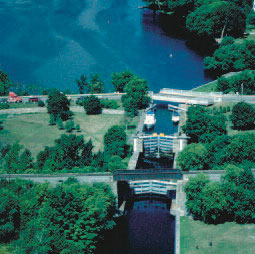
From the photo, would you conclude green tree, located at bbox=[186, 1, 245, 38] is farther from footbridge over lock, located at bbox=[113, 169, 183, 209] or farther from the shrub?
footbridge over lock, located at bbox=[113, 169, 183, 209]

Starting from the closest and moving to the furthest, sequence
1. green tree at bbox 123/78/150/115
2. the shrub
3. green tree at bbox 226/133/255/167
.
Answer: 1. green tree at bbox 226/133/255/167
2. green tree at bbox 123/78/150/115
3. the shrub

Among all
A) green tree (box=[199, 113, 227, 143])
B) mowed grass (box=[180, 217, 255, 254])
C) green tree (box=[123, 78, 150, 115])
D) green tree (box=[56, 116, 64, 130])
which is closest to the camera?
mowed grass (box=[180, 217, 255, 254])

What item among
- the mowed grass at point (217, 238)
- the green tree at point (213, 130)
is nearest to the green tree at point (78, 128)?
the green tree at point (213, 130)

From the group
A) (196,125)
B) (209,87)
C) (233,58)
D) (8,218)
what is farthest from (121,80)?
(8,218)

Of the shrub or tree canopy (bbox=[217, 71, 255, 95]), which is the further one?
the shrub

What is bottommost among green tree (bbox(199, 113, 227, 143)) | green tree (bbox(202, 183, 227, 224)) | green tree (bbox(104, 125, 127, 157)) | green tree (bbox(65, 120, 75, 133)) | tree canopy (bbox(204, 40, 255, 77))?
green tree (bbox(202, 183, 227, 224))

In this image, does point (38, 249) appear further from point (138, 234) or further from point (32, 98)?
point (32, 98)

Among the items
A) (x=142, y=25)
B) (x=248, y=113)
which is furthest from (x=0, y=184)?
(x=142, y=25)

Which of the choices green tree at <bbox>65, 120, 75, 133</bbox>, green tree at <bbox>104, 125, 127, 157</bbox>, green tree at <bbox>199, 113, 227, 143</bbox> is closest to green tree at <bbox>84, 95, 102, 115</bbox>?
green tree at <bbox>65, 120, 75, 133</bbox>

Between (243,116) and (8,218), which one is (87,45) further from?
(8,218)
